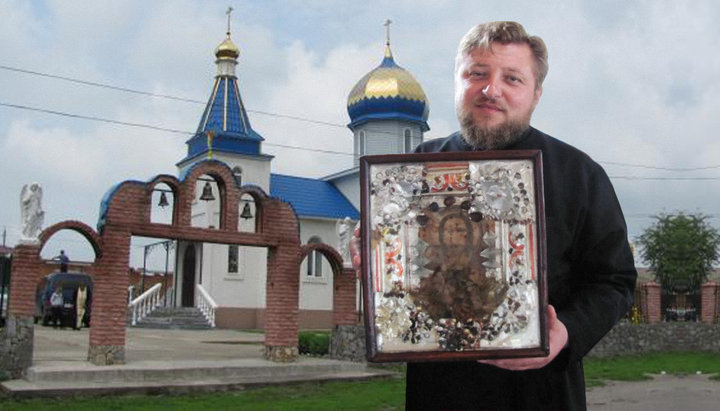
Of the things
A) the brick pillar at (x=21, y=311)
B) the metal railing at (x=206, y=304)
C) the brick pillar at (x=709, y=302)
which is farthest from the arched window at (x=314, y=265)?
the brick pillar at (x=21, y=311)

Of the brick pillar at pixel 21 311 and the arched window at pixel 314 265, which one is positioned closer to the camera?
the brick pillar at pixel 21 311

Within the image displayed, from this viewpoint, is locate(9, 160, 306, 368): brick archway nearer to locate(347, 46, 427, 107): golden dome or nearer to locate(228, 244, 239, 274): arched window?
locate(228, 244, 239, 274): arched window

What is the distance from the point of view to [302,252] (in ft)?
43.0

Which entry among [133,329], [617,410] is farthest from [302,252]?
[133,329]

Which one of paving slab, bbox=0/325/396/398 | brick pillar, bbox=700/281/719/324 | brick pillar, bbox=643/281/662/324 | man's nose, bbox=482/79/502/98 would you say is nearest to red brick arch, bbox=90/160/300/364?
paving slab, bbox=0/325/396/398

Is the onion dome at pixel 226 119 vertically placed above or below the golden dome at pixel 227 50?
below

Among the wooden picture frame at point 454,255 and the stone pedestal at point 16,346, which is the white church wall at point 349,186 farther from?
the wooden picture frame at point 454,255

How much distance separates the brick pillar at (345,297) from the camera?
1391 cm

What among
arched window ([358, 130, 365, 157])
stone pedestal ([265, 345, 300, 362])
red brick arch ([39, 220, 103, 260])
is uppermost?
arched window ([358, 130, 365, 157])

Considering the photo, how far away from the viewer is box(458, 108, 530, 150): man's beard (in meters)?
1.88

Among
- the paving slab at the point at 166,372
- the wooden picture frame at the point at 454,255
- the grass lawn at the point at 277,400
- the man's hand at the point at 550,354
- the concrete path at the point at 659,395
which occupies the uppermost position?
the wooden picture frame at the point at 454,255

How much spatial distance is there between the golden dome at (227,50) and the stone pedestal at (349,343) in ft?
57.3

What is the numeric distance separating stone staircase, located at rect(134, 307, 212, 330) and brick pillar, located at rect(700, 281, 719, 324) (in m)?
16.2

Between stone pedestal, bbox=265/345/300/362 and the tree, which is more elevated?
the tree
